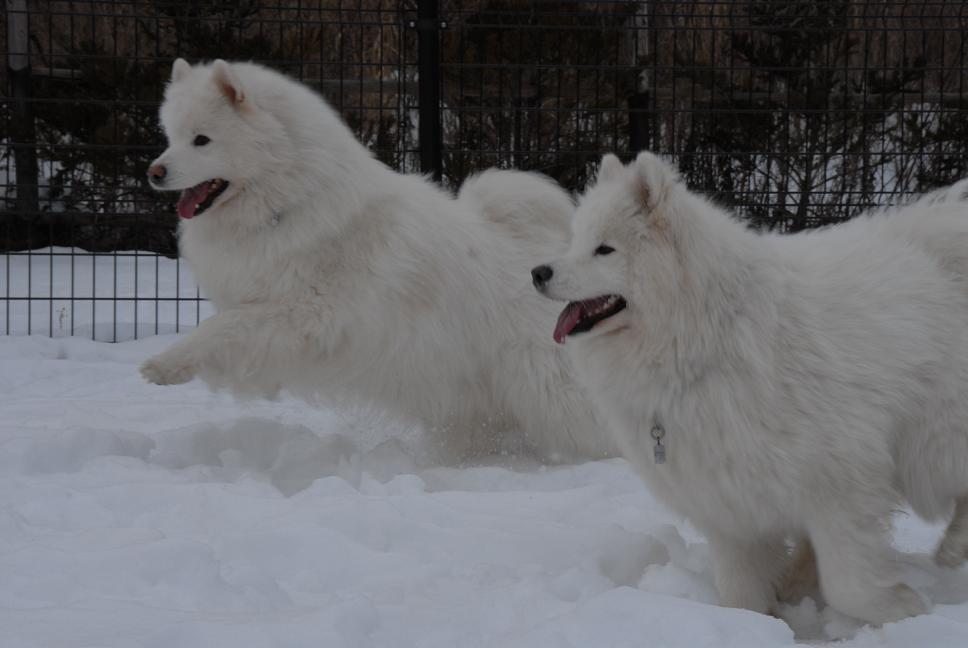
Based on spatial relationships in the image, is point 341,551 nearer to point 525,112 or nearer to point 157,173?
point 157,173

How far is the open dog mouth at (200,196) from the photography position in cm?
496

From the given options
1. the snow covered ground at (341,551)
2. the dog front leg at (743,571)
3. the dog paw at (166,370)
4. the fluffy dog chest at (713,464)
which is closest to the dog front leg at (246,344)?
the dog paw at (166,370)

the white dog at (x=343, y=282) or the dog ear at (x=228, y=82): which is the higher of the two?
the dog ear at (x=228, y=82)

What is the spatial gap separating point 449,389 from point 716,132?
169 inches

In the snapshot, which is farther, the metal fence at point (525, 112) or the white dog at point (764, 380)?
the metal fence at point (525, 112)

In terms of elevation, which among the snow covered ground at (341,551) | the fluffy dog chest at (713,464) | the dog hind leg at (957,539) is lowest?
the snow covered ground at (341,551)

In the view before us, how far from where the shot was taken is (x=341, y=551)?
3.51m

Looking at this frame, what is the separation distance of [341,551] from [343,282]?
1657 millimetres

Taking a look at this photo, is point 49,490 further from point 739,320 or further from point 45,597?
point 739,320

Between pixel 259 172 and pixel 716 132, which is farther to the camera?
pixel 716 132

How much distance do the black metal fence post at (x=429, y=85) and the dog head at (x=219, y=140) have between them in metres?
2.30

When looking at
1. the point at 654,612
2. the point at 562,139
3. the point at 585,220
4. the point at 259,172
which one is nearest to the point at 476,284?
the point at 259,172

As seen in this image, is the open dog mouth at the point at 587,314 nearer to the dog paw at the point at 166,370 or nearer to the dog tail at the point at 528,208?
the dog paw at the point at 166,370

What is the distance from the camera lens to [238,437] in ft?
→ 17.0
